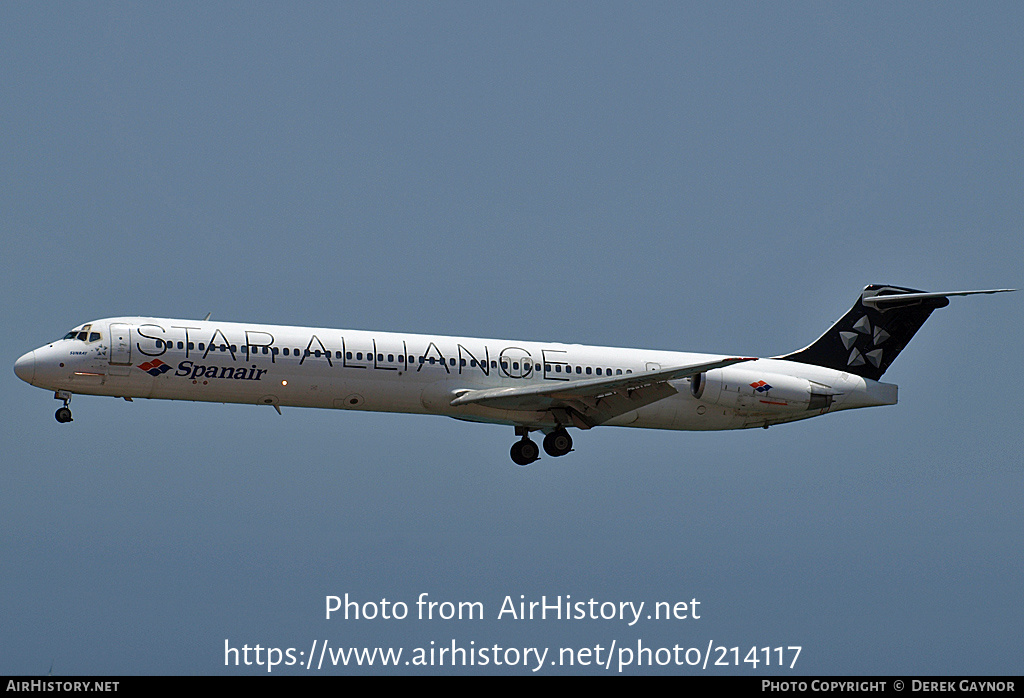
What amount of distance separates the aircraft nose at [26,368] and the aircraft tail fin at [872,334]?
72.1ft

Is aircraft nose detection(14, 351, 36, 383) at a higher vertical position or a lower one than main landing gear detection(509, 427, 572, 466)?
higher

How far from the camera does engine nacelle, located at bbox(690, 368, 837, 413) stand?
44.4 meters

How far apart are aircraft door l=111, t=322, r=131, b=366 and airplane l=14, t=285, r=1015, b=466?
0.03 metres

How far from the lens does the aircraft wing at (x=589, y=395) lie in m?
41.4

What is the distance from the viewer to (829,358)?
46938mm

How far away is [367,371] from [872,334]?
52.7 ft

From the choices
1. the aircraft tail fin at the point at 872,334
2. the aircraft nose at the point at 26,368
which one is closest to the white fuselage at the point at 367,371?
the aircraft nose at the point at 26,368

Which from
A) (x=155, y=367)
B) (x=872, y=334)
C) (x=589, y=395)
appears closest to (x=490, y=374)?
(x=589, y=395)

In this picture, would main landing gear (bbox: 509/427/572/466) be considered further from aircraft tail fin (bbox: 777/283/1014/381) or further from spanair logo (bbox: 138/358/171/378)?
spanair logo (bbox: 138/358/171/378)

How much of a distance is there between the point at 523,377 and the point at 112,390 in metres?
11.3

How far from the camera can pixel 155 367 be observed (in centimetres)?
4053

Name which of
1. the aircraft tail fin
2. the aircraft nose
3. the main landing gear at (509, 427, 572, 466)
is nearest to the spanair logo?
the aircraft nose

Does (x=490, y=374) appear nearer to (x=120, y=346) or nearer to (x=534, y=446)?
(x=534, y=446)

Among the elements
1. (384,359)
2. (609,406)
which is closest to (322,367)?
(384,359)
